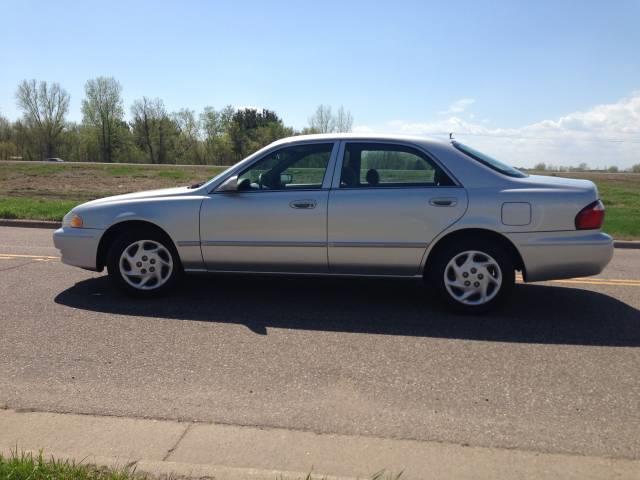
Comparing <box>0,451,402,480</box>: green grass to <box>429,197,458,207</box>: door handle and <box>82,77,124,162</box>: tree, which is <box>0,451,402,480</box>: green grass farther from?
<box>82,77,124,162</box>: tree

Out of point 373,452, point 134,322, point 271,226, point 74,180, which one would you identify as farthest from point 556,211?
point 74,180

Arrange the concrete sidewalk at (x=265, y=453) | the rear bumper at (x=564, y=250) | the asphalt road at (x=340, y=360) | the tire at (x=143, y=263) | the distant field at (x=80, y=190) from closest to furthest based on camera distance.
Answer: the concrete sidewalk at (x=265, y=453)
the asphalt road at (x=340, y=360)
the rear bumper at (x=564, y=250)
the tire at (x=143, y=263)
the distant field at (x=80, y=190)

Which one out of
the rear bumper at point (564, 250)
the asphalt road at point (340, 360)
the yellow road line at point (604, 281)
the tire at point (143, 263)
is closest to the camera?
the asphalt road at point (340, 360)

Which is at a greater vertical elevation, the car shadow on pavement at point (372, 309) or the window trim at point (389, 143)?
the window trim at point (389, 143)

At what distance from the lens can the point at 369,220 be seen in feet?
17.1

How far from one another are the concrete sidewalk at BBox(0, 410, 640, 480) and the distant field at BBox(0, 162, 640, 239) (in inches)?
351

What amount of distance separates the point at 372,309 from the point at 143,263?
2.35 m

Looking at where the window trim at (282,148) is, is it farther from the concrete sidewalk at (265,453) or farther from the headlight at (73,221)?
the concrete sidewalk at (265,453)

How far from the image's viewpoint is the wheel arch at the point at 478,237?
203 inches

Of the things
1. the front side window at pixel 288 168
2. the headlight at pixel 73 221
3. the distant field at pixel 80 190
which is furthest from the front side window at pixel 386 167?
the distant field at pixel 80 190

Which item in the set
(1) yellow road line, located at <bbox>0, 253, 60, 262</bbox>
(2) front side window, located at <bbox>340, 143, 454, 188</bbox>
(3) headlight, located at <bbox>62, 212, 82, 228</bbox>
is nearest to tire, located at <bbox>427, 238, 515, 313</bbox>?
(2) front side window, located at <bbox>340, 143, 454, 188</bbox>

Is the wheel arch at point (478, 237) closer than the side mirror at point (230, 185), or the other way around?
the wheel arch at point (478, 237)

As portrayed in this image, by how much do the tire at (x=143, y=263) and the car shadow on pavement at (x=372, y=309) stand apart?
0.15 metres

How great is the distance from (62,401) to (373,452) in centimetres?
196
